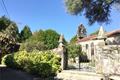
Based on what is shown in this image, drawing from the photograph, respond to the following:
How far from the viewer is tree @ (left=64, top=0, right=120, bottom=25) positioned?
1912cm

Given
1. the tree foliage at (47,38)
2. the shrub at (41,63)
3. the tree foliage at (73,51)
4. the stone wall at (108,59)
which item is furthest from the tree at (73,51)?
the stone wall at (108,59)

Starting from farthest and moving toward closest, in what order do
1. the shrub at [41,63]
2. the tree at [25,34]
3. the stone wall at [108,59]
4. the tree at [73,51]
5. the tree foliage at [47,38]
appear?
the tree at [25,34] → the tree foliage at [47,38] → the tree at [73,51] → the shrub at [41,63] → the stone wall at [108,59]

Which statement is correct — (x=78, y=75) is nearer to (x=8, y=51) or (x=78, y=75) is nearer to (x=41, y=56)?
(x=41, y=56)

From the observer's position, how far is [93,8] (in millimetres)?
20312

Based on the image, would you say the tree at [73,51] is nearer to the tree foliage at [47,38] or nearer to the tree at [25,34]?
the tree foliage at [47,38]

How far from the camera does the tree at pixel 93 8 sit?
1912 cm

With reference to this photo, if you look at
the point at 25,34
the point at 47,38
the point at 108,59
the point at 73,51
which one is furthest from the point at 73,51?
the point at 25,34

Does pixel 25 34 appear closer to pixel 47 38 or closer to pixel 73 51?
pixel 47 38

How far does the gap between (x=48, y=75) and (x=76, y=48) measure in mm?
15175

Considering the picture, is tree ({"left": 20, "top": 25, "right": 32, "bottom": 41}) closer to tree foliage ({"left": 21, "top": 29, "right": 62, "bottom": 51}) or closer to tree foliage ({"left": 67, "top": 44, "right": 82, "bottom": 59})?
tree foliage ({"left": 21, "top": 29, "right": 62, "bottom": 51})

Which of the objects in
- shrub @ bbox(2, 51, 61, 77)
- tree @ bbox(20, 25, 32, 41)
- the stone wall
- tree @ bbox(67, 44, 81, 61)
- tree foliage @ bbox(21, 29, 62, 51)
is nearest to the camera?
the stone wall

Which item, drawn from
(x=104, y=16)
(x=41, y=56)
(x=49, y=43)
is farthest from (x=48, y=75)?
(x=49, y=43)

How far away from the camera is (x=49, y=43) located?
4225 centimetres

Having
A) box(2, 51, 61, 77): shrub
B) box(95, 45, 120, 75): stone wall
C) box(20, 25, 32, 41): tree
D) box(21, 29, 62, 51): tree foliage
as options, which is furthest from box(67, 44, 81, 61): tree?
box(20, 25, 32, 41): tree
